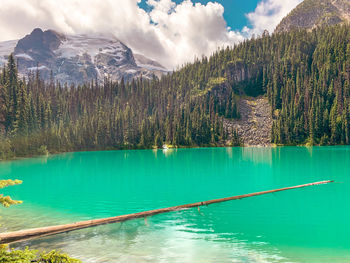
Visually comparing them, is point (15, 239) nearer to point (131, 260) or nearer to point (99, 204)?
point (131, 260)

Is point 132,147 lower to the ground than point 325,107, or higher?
lower

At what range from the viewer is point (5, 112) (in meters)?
111

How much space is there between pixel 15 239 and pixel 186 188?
24576 millimetres

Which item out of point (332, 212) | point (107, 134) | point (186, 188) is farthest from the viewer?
point (107, 134)

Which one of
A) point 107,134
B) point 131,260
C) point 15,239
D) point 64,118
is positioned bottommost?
point 131,260

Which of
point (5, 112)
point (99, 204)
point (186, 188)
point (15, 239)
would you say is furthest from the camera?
point (5, 112)

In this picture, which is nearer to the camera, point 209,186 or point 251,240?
point 251,240

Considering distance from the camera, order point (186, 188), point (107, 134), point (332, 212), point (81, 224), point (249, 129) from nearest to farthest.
A: point (81, 224) < point (332, 212) < point (186, 188) < point (107, 134) < point (249, 129)

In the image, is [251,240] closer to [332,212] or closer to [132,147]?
[332,212]

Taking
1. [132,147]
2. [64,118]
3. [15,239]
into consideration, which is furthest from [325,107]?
[15,239]

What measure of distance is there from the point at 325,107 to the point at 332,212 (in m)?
179

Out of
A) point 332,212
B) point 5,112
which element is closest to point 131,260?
point 332,212

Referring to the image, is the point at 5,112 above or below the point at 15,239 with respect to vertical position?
above

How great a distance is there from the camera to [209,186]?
38.3 metres
